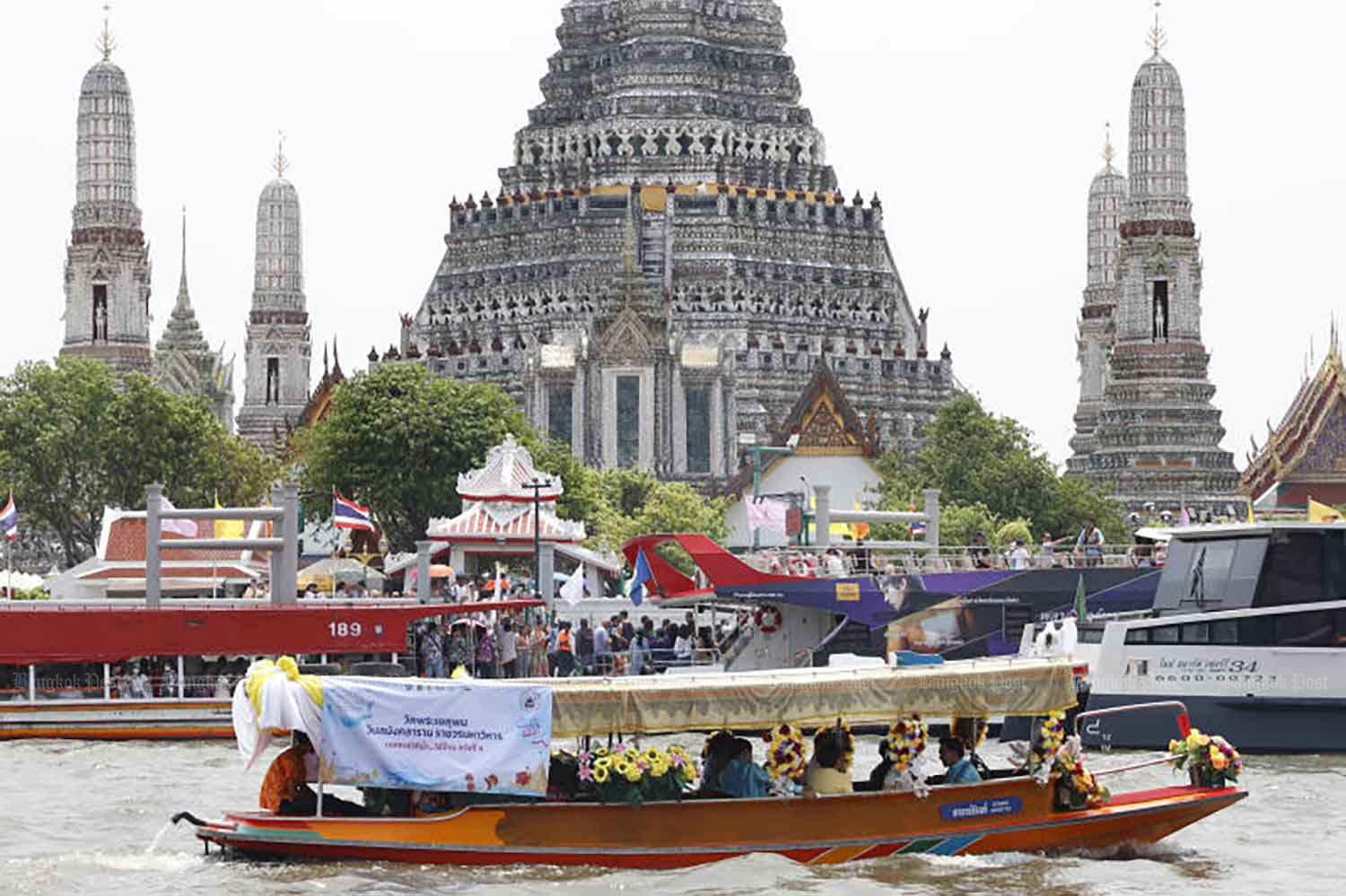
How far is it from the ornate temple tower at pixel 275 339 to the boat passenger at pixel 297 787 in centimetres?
8281

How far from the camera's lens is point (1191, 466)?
9456cm

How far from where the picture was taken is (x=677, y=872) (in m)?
27.0

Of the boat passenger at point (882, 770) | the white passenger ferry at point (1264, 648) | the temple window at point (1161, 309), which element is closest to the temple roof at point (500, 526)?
the white passenger ferry at point (1264, 648)

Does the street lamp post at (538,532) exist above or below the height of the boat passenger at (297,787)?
above

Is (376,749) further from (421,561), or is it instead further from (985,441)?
(985,441)

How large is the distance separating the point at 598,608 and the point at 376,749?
30.3 m

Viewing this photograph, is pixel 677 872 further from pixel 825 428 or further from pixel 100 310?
pixel 100 310

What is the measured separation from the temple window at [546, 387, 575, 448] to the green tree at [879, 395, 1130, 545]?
11.5m

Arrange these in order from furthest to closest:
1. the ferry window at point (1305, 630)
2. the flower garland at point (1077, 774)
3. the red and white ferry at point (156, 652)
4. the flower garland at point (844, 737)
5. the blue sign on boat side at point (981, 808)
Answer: the red and white ferry at point (156, 652)
the ferry window at point (1305, 630)
the flower garland at point (1077, 774)
the blue sign on boat side at point (981, 808)
the flower garland at point (844, 737)

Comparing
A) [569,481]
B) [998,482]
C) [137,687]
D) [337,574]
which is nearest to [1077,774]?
[137,687]

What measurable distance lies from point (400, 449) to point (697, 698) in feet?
153

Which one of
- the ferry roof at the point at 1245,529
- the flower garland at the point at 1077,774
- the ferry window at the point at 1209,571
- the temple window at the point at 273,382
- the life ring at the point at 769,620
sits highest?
the temple window at the point at 273,382

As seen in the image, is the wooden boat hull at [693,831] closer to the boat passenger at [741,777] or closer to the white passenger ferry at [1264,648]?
the boat passenger at [741,777]

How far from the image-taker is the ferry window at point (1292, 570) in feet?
Answer: 123
